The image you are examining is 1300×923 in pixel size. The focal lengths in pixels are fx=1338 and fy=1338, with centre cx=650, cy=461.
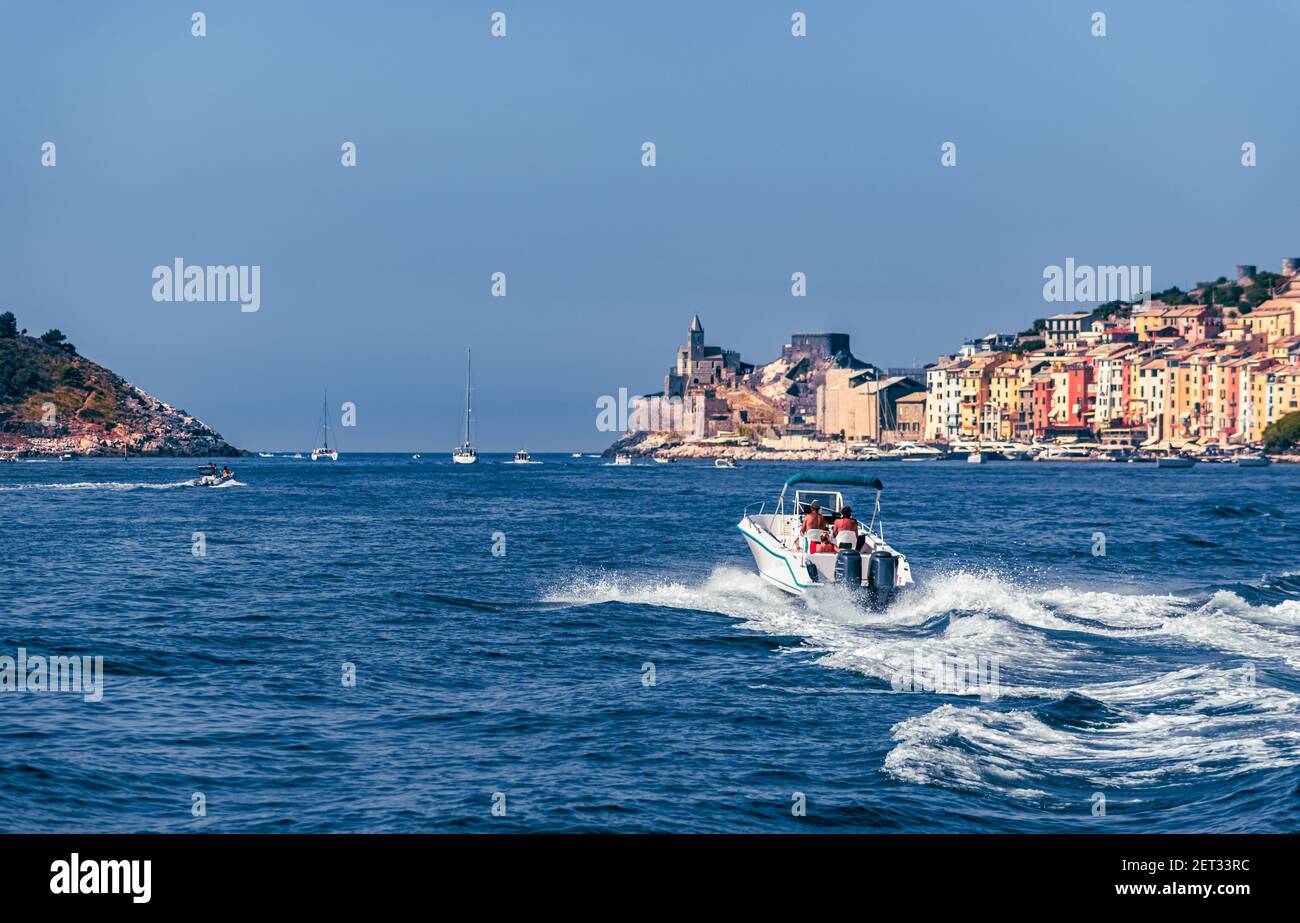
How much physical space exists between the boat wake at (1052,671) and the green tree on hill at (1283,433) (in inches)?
5904

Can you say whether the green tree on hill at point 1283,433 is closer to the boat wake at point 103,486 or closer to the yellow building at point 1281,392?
the yellow building at point 1281,392

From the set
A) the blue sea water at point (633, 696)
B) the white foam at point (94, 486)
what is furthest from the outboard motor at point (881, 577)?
the white foam at point (94, 486)

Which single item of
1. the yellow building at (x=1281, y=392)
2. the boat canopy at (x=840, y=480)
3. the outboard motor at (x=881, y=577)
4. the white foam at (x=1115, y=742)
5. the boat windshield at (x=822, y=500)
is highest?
the yellow building at (x=1281, y=392)

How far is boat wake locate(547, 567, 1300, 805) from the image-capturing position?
14602mm

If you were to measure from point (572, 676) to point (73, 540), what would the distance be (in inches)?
1310

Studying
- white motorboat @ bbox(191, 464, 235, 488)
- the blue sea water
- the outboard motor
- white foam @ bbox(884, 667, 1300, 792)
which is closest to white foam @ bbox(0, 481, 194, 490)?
white motorboat @ bbox(191, 464, 235, 488)

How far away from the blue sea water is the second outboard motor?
52 cm

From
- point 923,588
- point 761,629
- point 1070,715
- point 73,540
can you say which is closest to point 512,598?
point 761,629

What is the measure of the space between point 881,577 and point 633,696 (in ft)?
31.6

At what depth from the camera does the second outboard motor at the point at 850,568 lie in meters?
27.4

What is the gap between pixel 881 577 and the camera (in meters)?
27.2

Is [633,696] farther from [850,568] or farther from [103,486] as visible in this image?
[103,486]
